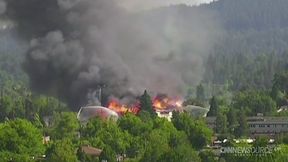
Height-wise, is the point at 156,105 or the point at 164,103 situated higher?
the point at 164,103

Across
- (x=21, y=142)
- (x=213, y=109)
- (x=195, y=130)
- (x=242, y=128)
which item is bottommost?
(x=21, y=142)

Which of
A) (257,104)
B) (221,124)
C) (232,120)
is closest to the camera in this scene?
(221,124)

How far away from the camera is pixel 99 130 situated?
4394 centimetres

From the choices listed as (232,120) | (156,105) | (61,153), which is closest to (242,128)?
(232,120)

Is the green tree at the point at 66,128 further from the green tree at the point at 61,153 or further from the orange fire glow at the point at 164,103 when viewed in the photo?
the orange fire glow at the point at 164,103

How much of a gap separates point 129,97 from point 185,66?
58.8 ft

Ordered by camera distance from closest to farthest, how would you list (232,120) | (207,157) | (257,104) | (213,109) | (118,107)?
(207,157) < (232,120) < (257,104) < (213,109) < (118,107)

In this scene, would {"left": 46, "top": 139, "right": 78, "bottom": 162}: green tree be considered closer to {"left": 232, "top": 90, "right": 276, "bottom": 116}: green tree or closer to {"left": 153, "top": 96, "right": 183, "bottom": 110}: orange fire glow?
{"left": 232, "top": 90, "right": 276, "bottom": 116}: green tree

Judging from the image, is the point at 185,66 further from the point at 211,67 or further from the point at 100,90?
the point at 211,67

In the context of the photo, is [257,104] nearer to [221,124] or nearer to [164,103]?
[164,103]

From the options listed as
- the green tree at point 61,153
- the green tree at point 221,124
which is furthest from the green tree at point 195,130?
the green tree at point 61,153

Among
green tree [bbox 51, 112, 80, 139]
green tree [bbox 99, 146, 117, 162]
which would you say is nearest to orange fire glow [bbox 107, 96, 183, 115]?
green tree [bbox 51, 112, 80, 139]

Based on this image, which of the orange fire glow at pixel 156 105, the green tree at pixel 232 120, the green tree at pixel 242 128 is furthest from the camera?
the orange fire glow at pixel 156 105

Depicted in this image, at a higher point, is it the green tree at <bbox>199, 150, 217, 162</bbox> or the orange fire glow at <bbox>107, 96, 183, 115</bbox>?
the orange fire glow at <bbox>107, 96, 183, 115</bbox>
